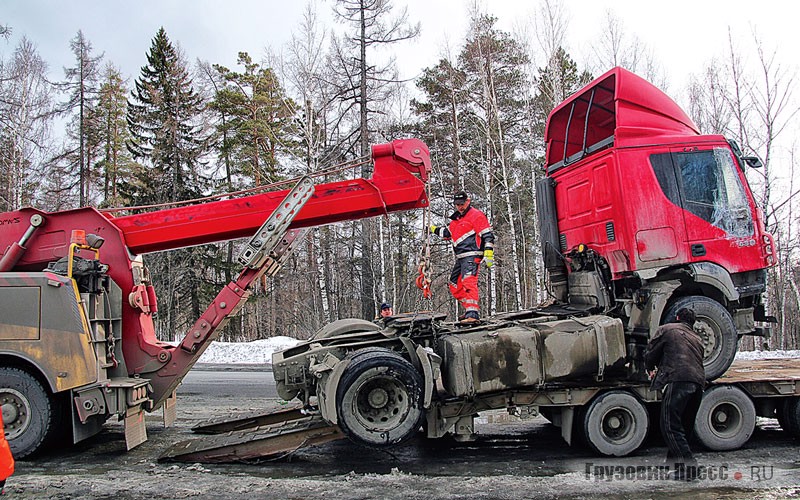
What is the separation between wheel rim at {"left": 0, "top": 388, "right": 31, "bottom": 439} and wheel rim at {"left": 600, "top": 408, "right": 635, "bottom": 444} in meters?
5.74

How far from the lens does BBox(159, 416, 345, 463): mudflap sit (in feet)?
18.1

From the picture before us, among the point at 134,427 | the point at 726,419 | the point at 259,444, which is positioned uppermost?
the point at 134,427

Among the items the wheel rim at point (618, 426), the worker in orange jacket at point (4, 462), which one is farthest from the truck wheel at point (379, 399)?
the worker in orange jacket at point (4, 462)

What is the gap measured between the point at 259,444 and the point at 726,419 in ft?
16.1

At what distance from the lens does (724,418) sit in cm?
609

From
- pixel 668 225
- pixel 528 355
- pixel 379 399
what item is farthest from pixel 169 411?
pixel 668 225

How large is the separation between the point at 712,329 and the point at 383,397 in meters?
3.55

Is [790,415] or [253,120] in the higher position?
[253,120]

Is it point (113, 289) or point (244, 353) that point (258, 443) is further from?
point (244, 353)

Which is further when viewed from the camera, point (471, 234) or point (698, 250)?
point (471, 234)

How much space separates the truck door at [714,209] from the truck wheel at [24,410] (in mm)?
6722

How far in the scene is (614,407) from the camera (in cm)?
584

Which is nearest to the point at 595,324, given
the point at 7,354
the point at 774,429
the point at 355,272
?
the point at 774,429

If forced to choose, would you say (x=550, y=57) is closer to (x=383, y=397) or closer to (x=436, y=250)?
(x=436, y=250)
